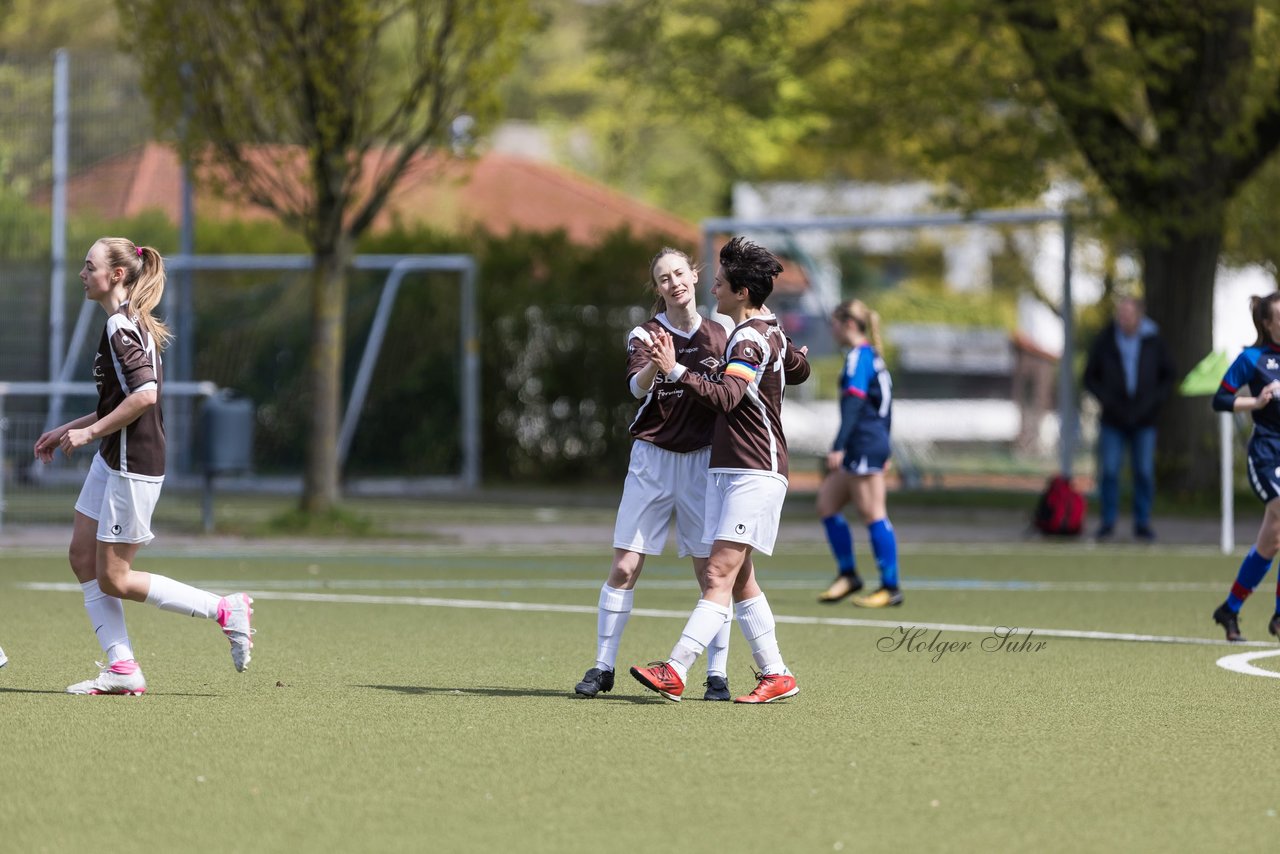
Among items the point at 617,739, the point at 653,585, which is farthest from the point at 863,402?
the point at 617,739

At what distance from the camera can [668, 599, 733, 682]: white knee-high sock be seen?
25.4 ft

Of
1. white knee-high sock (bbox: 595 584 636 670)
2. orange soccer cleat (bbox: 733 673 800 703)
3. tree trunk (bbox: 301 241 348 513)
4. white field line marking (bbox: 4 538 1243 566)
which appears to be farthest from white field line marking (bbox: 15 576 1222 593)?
orange soccer cleat (bbox: 733 673 800 703)

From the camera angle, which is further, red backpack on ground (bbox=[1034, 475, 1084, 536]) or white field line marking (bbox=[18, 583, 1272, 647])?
red backpack on ground (bbox=[1034, 475, 1084, 536])

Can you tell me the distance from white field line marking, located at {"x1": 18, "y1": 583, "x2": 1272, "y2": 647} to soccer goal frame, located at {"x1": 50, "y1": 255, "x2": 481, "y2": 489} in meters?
10.6

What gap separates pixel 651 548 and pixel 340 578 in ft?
20.3

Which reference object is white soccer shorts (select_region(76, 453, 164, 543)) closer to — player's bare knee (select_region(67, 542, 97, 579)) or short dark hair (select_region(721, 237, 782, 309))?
player's bare knee (select_region(67, 542, 97, 579))

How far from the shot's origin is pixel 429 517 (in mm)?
19734

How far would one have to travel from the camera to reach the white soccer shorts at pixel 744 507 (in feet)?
25.3

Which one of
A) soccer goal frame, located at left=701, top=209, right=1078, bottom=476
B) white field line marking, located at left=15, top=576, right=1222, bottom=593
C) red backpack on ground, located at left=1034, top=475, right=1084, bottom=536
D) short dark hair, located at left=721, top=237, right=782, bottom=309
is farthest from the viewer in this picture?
soccer goal frame, located at left=701, top=209, right=1078, bottom=476

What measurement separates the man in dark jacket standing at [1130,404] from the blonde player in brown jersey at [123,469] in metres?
10.4

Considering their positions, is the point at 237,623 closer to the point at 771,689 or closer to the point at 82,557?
the point at 82,557

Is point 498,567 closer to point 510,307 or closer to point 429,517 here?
point 429,517

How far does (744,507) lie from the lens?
304 inches

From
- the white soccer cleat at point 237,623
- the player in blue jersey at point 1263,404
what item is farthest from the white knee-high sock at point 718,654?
the player in blue jersey at point 1263,404
